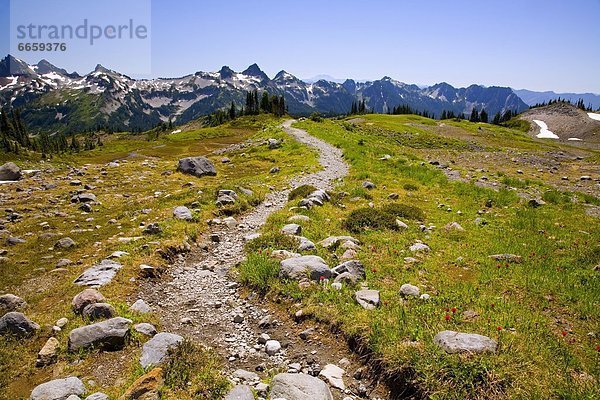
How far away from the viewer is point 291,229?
15.1 m

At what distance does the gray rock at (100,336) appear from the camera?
26.7 feet

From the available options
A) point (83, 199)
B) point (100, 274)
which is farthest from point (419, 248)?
point (83, 199)

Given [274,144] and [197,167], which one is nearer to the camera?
[197,167]

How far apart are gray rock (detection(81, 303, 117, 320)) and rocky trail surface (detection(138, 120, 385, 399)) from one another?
129 centimetres

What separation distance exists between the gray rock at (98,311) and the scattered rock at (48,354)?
907mm

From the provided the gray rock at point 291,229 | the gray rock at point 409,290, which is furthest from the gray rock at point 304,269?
the gray rock at point 291,229

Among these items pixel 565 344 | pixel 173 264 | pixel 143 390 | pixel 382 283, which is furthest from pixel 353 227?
pixel 143 390

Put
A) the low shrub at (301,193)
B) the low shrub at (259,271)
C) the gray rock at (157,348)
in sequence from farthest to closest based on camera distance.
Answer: the low shrub at (301,193), the low shrub at (259,271), the gray rock at (157,348)

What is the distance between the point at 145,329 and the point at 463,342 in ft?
24.6

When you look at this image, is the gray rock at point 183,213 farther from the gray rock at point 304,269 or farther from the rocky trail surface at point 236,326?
the gray rock at point 304,269

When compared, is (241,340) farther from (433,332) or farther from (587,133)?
(587,133)

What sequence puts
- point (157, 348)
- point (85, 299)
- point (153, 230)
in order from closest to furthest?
point (157, 348)
point (85, 299)
point (153, 230)

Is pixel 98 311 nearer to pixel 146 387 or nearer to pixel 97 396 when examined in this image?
pixel 97 396

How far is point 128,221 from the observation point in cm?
1853
